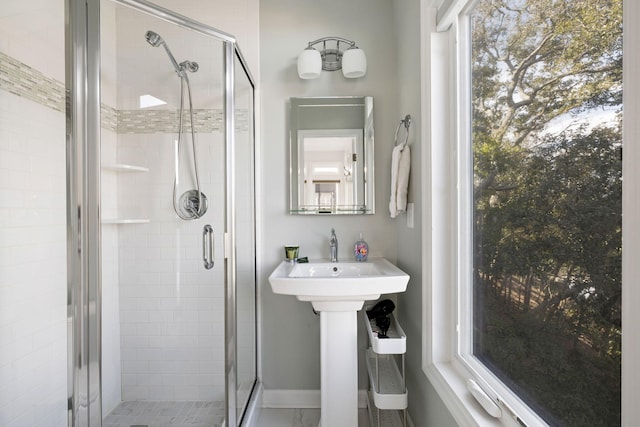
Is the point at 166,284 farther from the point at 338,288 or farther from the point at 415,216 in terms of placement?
the point at 415,216

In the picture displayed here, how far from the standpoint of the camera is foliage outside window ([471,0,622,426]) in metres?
0.67

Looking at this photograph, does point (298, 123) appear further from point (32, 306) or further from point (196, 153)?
point (32, 306)

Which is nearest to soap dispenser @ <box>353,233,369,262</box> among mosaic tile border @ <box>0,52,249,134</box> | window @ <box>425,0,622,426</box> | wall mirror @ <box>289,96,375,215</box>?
wall mirror @ <box>289,96,375,215</box>

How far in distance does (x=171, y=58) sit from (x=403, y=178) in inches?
46.9

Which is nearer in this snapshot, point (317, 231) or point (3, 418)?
point (3, 418)

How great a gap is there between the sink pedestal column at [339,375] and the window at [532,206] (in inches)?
13.6

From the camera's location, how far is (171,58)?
4.42 ft

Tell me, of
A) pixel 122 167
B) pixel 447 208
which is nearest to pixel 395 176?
pixel 447 208

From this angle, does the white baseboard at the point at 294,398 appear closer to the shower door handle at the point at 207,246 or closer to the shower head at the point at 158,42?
the shower door handle at the point at 207,246

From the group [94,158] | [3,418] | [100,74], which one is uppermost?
[100,74]

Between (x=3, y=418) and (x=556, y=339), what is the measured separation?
1.67 metres

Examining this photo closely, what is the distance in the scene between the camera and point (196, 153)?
1.41m

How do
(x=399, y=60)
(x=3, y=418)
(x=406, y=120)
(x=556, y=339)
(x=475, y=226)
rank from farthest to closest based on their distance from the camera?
(x=399, y=60) → (x=406, y=120) → (x=475, y=226) → (x=3, y=418) → (x=556, y=339)

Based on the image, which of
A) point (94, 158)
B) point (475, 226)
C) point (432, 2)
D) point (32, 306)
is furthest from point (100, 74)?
point (475, 226)
